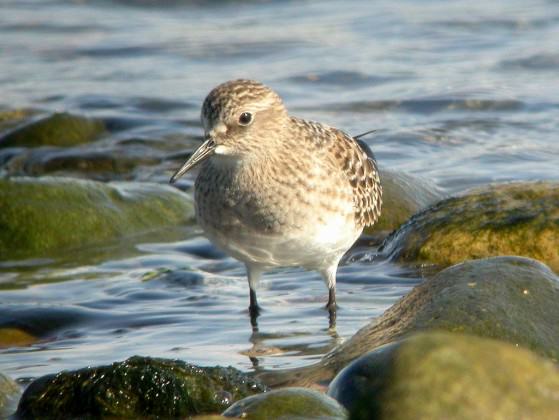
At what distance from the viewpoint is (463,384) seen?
10.9 ft

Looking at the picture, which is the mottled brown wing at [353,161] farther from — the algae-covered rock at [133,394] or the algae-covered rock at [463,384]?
the algae-covered rock at [463,384]

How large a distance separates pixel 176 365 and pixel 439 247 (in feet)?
9.44

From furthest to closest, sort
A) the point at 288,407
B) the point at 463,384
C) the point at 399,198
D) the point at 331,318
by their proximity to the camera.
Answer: the point at 399,198
the point at 331,318
the point at 288,407
the point at 463,384

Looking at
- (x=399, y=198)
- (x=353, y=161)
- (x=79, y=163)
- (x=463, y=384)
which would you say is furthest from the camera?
(x=79, y=163)

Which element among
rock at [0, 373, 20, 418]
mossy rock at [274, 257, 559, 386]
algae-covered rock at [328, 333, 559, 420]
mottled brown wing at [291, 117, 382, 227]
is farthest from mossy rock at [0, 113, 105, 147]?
algae-covered rock at [328, 333, 559, 420]

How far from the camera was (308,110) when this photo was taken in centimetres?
1245

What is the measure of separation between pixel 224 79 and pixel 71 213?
524cm

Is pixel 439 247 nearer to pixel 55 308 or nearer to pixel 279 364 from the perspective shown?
pixel 279 364

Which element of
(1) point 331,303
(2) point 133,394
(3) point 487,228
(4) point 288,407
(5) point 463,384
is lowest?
(1) point 331,303

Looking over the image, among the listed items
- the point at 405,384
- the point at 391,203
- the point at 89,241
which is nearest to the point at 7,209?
the point at 89,241

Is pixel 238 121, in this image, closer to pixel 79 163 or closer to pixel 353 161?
pixel 353 161

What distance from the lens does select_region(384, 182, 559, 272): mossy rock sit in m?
7.34

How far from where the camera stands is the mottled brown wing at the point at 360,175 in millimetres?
7121

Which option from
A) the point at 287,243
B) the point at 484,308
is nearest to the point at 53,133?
the point at 287,243
